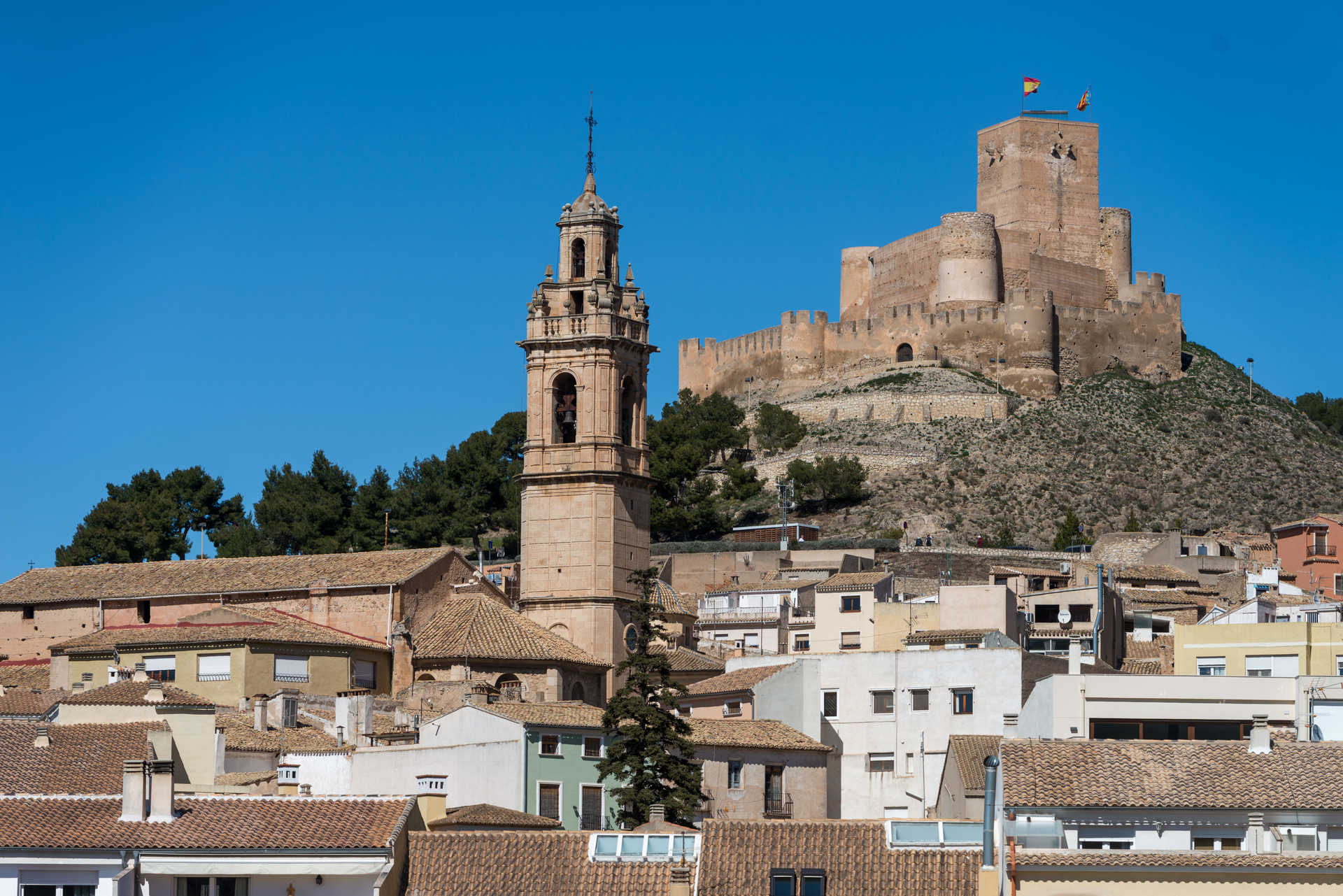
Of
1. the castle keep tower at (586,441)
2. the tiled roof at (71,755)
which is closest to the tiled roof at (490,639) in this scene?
the castle keep tower at (586,441)

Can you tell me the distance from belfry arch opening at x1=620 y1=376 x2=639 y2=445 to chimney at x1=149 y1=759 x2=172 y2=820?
31.8 m

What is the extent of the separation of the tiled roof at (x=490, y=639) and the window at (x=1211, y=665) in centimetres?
1459

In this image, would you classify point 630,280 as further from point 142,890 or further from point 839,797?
point 142,890

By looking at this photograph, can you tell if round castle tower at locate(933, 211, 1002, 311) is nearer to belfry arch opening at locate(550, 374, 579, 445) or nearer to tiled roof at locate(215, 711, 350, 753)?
belfry arch opening at locate(550, 374, 579, 445)

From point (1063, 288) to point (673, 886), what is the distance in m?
105

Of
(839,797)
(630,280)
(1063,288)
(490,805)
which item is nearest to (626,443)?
(630,280)

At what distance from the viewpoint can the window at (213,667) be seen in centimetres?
5703

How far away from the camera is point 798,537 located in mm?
104188

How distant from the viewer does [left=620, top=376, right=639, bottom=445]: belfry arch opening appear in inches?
2458

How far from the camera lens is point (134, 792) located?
3114 cm

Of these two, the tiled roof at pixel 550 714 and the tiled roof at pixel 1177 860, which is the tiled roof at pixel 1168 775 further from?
the tiled roof at pixel 550 714

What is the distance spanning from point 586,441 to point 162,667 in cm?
1191

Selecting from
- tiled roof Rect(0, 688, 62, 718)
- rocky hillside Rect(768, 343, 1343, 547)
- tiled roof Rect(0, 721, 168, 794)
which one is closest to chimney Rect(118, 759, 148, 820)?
tiled roof Rect(0, 721, 168, 794)

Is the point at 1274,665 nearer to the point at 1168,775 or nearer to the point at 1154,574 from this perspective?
the point at 1168,775
